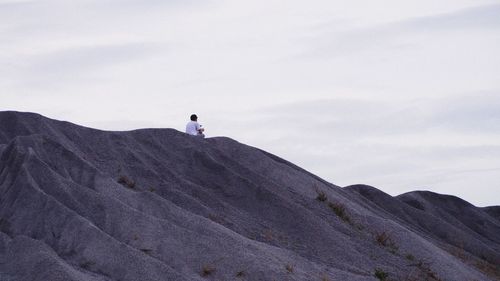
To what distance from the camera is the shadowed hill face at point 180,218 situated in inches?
715

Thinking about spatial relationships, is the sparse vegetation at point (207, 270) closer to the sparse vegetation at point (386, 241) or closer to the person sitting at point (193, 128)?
the sparse vegetation at point (386, 241)

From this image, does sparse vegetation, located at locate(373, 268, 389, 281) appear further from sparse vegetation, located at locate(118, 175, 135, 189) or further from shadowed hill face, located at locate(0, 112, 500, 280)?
sparse vegetation, located at locate(118, 175, 135, 189)

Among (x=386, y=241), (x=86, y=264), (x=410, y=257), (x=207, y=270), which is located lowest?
(x=86, y=264)

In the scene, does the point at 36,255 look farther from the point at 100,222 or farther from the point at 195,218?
the point at 195,218

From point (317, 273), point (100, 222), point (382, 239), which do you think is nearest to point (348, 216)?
point (382, 239)

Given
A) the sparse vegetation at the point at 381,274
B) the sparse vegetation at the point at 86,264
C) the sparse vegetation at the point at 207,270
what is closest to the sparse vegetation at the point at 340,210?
the sparse vegetation at the point at 381,274

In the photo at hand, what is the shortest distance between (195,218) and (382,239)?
17.8ft

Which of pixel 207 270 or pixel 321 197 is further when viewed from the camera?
pixel 321 197

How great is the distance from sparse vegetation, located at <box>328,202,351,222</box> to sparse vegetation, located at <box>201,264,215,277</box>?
7.17 metres

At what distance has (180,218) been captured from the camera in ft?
67.9

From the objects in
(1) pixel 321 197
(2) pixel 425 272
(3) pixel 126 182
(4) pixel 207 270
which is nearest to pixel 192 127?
(1) pixel 321 197

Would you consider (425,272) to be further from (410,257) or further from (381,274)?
(381,274)

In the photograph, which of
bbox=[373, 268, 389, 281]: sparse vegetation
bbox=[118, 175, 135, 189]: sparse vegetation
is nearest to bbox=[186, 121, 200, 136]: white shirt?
bbox=[118, 175, 135, 189]: sparse vegetation

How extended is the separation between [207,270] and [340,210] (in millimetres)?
7763
